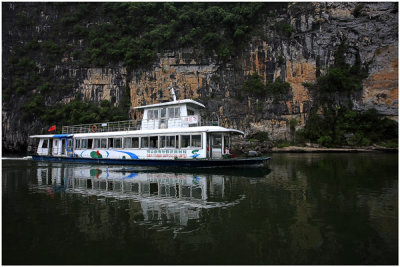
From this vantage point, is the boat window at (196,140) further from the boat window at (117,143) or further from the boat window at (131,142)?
the boat window at (117,143)

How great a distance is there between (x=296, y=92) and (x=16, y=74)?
5010 centimetres

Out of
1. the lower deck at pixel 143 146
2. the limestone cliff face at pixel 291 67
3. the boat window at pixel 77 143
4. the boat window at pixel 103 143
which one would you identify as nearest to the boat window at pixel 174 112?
the lower deck at pixel 143 146

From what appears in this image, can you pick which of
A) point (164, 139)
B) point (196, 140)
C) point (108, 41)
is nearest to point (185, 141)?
point (196, 140)

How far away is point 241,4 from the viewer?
4744 cm

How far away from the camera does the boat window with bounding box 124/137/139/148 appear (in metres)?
17.8

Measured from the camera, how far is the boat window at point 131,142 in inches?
701

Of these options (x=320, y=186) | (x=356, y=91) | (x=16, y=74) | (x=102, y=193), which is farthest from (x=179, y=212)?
(x=16, y=74)

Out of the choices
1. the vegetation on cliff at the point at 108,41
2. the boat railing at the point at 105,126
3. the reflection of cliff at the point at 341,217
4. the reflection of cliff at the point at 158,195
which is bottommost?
the reflection of cliff at the point at 341,217

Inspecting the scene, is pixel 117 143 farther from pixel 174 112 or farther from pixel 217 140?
pixel 217 140

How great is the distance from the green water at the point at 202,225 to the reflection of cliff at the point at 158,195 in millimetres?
36

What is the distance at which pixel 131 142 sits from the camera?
18.0 meters

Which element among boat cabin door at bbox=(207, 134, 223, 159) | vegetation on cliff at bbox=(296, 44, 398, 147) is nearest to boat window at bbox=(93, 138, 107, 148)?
boat cabin door at bbox=(207, 134, 223, 159)

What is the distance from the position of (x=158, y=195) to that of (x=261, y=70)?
40.1 m

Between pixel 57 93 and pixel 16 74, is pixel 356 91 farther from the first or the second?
pixel 16 74
